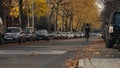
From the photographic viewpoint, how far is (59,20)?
121m

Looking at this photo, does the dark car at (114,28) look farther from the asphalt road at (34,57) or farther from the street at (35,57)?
the asphalt road at (34,57)

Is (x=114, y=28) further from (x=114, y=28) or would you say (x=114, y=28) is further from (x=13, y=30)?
(x=13, y=30)

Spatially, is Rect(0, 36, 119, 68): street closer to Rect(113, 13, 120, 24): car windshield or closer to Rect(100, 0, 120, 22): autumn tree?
Rect(113, 13, 120, 24): car windshield

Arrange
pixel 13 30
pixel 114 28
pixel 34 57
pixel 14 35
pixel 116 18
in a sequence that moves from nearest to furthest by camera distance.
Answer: pixel 34 57 → pixel 114 28 → pixel 116 18 → pixel 14 35 → pixel 13 30

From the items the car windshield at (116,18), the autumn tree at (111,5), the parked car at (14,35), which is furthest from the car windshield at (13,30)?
the car windshield at (116,18)

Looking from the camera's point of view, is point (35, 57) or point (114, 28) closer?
point (35, 57)

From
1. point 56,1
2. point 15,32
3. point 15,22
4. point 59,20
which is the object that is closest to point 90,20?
point 59,20

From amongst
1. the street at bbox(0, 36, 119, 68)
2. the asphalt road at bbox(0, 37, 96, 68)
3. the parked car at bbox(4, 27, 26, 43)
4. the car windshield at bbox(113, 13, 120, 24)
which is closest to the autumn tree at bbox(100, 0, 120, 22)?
the parked car at bbox(4, 27, 26, 43)

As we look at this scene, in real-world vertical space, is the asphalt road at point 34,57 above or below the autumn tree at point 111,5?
below

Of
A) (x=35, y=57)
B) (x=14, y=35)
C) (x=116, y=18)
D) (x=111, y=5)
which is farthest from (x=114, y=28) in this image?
(x=111, y=5)

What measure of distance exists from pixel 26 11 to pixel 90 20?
47858 millimetres

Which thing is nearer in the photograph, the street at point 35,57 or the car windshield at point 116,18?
the street at point 35,57

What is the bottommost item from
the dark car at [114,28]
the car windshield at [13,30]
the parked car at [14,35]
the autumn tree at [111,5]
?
the parked car at [14,35]

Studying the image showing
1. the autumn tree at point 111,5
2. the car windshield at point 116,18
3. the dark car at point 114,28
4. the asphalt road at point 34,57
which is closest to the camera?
the asphalt road at point 34,57
